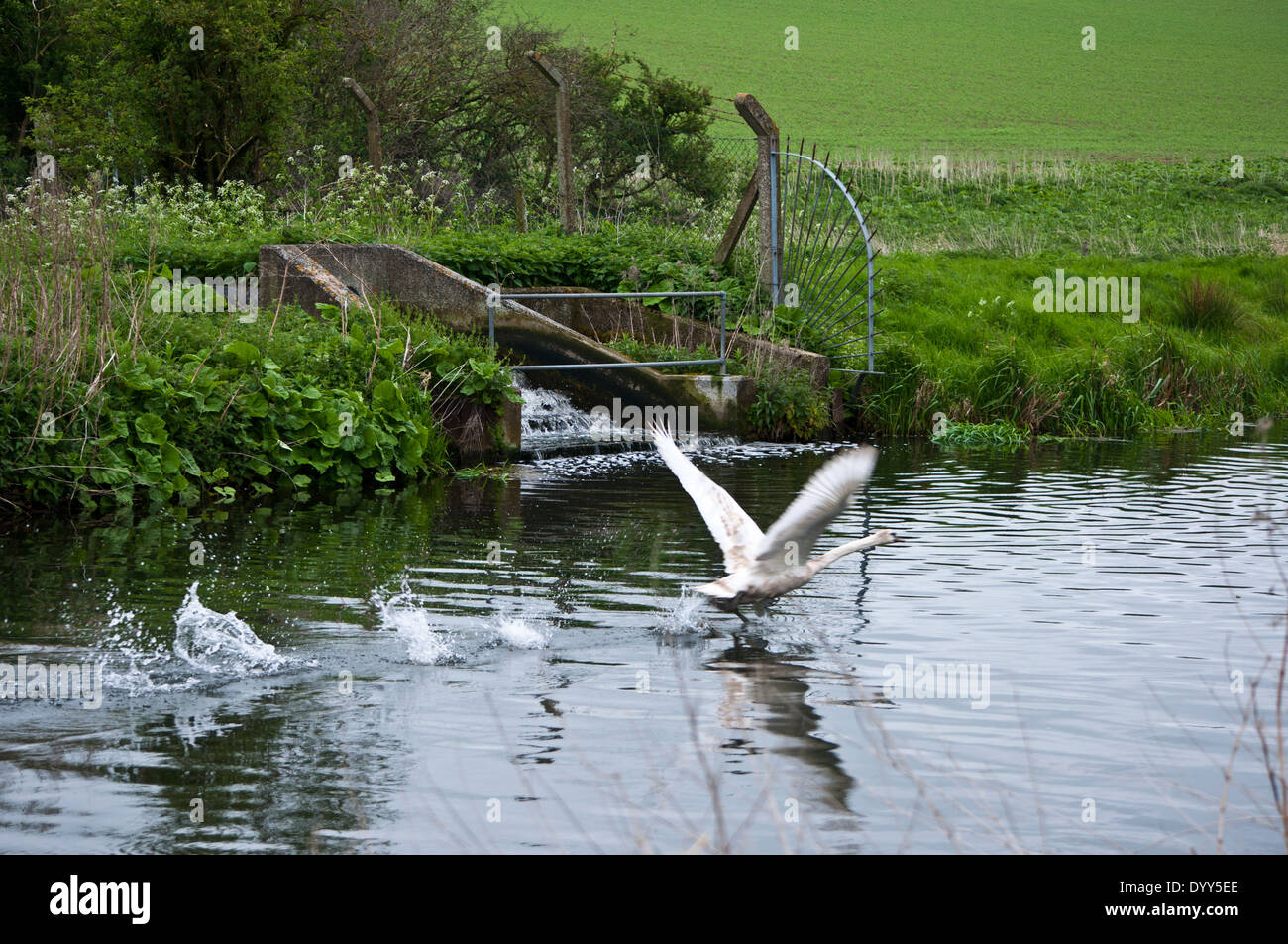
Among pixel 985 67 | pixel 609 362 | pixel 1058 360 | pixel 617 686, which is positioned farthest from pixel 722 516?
pixel 985 67

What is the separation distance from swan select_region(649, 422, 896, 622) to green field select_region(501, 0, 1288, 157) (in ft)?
156

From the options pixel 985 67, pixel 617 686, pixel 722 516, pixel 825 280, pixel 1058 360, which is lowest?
pixel 617 686

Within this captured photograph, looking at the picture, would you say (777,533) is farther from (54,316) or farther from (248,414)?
(248,414)

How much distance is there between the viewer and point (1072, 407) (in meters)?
19.2

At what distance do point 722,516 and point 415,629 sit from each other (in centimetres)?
187

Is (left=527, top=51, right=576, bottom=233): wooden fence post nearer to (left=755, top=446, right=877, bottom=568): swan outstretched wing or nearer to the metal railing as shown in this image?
the metal railing

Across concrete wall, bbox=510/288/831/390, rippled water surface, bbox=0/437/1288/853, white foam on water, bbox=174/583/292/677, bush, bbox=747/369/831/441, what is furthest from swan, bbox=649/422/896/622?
concrete wall, bbox=510/288/831/390

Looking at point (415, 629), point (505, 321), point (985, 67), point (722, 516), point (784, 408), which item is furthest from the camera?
point (985, 67)

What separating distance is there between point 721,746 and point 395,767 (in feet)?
4.38

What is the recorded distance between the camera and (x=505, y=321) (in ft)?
56.7

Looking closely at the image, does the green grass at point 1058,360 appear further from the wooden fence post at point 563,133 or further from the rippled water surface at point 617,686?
the rippled water surface at point 617,686

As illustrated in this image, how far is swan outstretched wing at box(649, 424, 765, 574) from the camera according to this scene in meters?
8.09

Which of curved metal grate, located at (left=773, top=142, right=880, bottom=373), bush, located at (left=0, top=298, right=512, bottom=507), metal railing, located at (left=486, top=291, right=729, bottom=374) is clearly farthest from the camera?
curved metal grate, located at (left=773, top=142, right=880, bottom=373)
